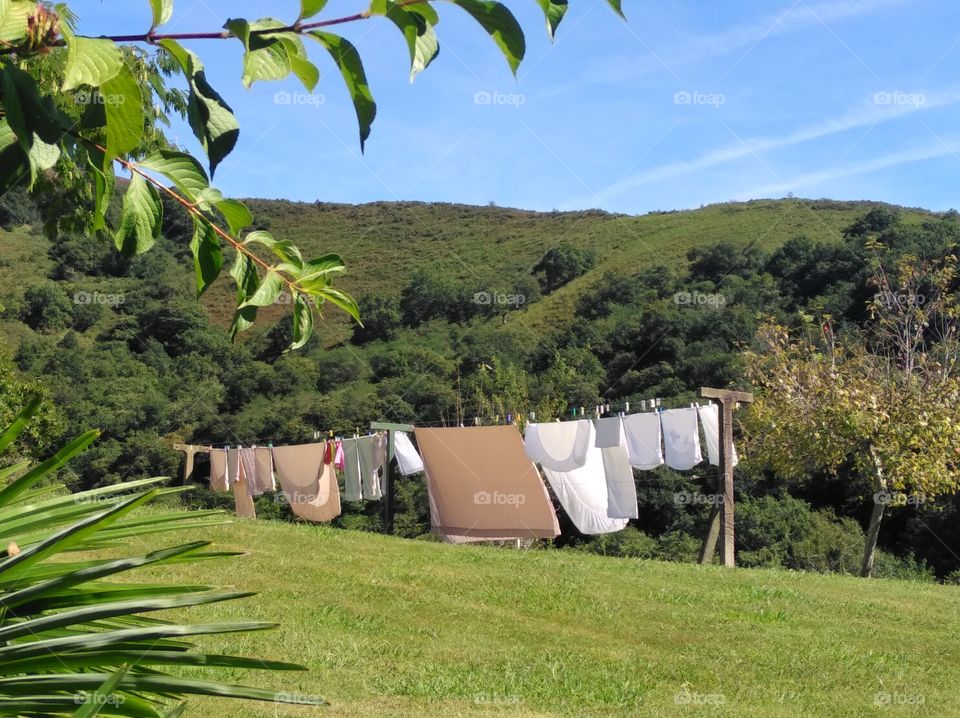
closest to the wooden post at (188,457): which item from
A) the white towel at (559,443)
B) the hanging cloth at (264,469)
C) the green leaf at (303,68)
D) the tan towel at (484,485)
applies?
the hanging cloth at (264,469)

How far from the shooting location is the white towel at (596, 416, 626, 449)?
11.4 metres

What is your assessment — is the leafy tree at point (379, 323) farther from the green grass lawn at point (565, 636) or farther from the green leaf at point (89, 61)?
the green leaf at point (89, 61)

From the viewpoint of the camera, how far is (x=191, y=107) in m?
1.00

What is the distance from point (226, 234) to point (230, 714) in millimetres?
3891

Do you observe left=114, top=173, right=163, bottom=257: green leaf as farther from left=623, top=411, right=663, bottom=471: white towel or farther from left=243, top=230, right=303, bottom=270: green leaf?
left=623, top=411, right=663, bottom=471: white towel

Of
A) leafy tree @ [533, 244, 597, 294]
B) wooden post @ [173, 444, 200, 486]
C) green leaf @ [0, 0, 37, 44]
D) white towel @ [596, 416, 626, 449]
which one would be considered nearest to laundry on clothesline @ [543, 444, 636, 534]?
white towel @ [596, 416, 626, 449]

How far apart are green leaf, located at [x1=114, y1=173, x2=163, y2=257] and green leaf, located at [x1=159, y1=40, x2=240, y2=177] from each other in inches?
3.8

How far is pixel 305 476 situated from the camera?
15109 millimetres

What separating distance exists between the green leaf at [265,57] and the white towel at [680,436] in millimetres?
10943

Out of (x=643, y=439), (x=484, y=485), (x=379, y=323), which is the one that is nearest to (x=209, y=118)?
(x=643, y=439)

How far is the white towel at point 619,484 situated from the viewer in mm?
11523

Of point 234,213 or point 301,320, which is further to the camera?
point 301,320

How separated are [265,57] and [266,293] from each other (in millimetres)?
304

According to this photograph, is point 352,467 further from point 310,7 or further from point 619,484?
point 310,7
